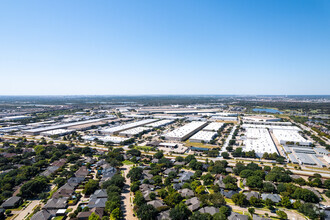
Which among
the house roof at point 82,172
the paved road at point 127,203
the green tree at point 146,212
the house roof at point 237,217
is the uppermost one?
the green tree at point 146,212

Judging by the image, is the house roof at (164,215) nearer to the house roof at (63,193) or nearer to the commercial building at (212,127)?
the house roof at (63,193)

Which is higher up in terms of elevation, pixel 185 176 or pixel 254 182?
pixel 254 182

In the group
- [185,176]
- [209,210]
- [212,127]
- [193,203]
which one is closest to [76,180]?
[185,176]

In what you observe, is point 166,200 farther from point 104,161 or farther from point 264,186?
point 104,161

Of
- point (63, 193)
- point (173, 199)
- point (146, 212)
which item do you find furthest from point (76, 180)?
point (173, 199)

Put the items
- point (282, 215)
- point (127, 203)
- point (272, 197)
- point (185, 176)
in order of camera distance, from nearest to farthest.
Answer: point (282, 215) < point (272, 197) < point (127, 203) < point (185, 176)

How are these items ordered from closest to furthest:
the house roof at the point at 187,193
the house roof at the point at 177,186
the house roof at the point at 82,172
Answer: the house roof at the point at 187,193 < the house roof at the point at 177,186 < the house roof at the point at 82,172

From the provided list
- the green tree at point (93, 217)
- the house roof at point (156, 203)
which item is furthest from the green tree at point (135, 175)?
the green tree at point (93, 217)

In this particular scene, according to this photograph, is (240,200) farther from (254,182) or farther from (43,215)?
(43,215)

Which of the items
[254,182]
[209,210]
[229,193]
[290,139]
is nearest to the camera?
[209,210]

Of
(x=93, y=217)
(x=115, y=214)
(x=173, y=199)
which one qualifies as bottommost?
(x=93, y=217)

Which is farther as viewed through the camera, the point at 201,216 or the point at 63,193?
the point at 63,193
